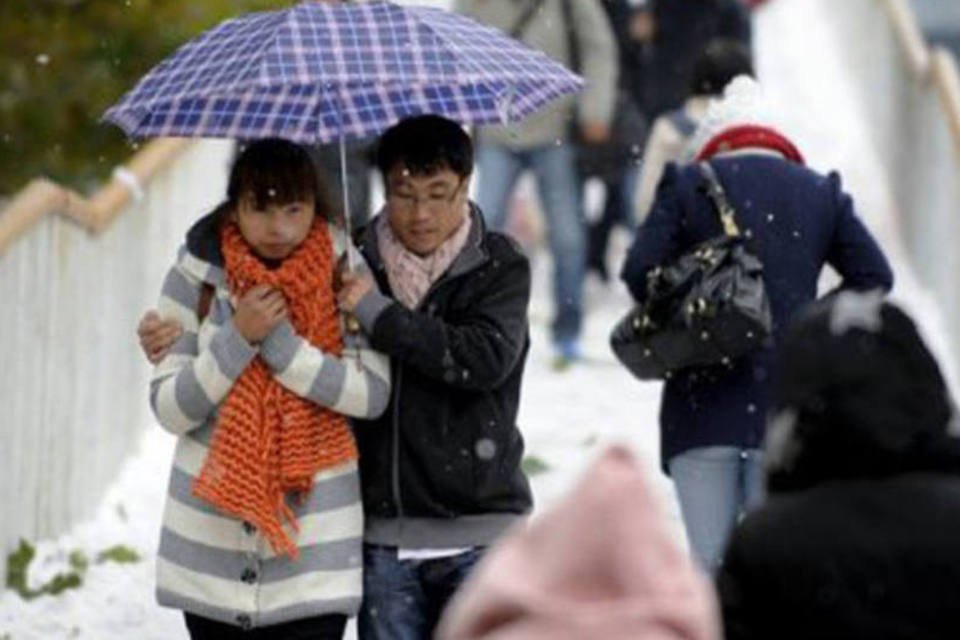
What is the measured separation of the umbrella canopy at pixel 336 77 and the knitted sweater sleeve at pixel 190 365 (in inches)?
15.4

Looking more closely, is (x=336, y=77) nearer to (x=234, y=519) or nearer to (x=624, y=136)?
(x=234, y=519)

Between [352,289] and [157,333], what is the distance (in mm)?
442

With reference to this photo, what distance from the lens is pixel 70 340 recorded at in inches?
431

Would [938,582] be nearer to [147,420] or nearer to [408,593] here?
[408,593]

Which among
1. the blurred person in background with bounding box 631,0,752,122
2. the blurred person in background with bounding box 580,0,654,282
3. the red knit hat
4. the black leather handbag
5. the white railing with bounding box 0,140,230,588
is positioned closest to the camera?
the black leather handbag

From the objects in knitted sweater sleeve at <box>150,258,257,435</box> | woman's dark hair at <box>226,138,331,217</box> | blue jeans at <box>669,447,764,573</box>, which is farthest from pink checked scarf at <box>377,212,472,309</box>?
blue jeans at <box>669,447,764,573</box>

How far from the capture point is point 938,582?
181 inches

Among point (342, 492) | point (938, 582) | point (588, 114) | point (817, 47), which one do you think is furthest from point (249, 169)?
point (817, 47)

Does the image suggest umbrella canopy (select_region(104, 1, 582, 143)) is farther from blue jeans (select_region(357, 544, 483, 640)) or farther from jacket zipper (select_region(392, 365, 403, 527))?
blue jeans (select_region(357, 544, 483, 640))

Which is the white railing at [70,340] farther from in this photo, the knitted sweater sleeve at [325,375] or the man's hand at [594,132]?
the knitted sweater sleeve at [325,375]

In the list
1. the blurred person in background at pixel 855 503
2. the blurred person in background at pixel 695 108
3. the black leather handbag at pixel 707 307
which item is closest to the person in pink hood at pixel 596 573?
the blurred person in background at pixel 855 503

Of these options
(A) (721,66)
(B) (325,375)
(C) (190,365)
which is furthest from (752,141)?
(A) (721,66)

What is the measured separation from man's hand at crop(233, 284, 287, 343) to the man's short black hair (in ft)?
1.35

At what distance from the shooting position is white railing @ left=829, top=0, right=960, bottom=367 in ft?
52.0
